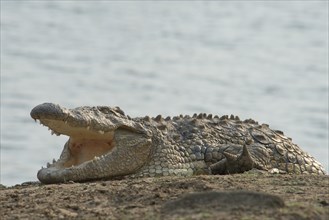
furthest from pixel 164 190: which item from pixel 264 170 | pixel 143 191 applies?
pixel 264 170

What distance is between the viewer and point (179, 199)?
30.7ft

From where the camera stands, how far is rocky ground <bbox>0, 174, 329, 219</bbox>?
9055 mm

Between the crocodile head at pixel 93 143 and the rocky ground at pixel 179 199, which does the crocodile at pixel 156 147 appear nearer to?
the crocodile head at pixel 93 143

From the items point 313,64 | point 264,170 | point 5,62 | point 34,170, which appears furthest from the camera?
point 313,64

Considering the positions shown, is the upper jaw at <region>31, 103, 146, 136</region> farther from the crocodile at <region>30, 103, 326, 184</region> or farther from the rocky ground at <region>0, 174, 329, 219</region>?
the rocky ground at <region>0, 174, 329, 219</region>

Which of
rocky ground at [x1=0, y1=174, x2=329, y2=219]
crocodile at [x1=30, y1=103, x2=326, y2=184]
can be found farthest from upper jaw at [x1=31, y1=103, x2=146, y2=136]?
rocky ground at [x1=0, y1=174, x2=329, y2=219]

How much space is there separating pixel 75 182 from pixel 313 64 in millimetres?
24650

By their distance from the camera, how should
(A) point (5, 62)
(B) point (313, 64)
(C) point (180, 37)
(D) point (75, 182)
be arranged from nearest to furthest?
(D) point (75, 182)
(A) point (5, 62)
(B) point (313, 64)
(C) point (180, 37)

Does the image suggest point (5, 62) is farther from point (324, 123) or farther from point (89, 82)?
point (324, 123)

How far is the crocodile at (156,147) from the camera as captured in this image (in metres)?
11.6

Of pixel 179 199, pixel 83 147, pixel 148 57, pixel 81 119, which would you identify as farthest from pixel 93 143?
pixel 148 57

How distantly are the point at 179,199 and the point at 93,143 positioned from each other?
9.30 ft

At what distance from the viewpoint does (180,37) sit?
39.4 meters

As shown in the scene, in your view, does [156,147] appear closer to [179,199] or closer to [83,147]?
[83,147]
